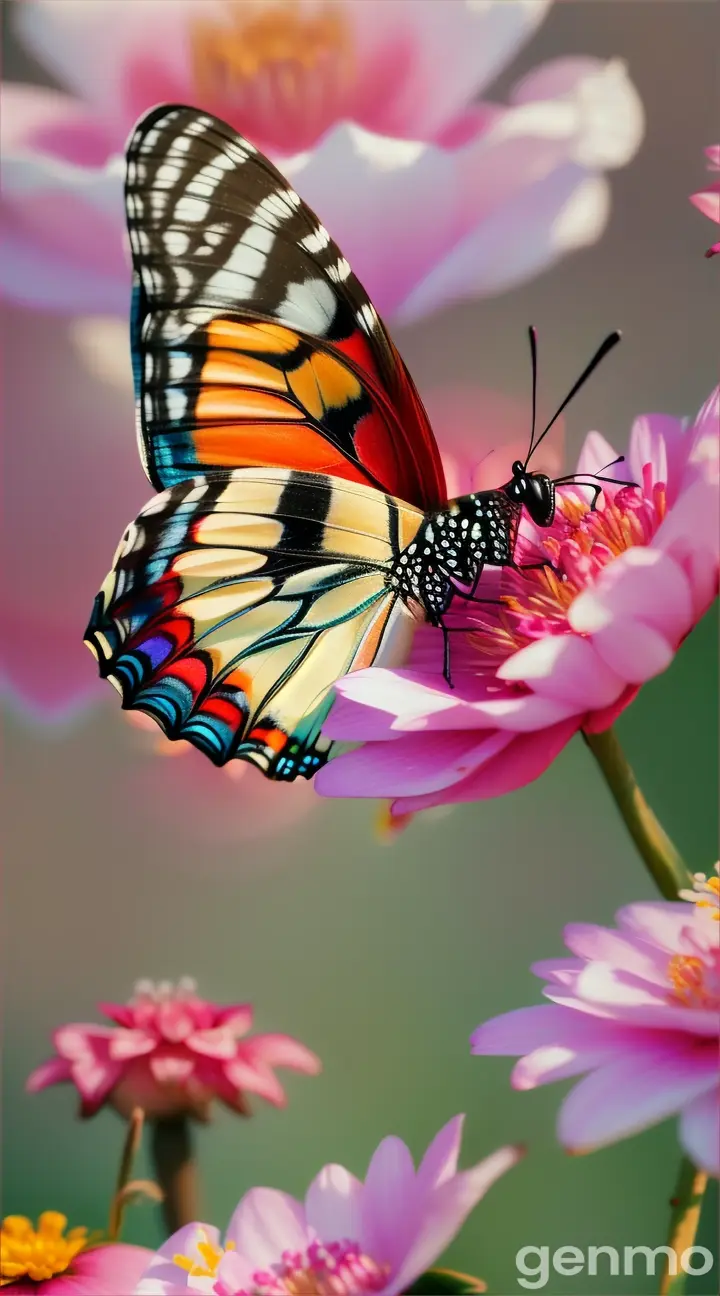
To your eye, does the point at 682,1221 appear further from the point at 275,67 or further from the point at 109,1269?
the point at 275,67

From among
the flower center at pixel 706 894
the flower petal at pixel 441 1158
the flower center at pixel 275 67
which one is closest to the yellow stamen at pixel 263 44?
the flower center at pixel 275 67

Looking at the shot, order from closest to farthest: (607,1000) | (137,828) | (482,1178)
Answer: (607,1000) → (482,1178) → (137,828)

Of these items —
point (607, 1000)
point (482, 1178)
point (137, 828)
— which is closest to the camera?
point (607, 1000)

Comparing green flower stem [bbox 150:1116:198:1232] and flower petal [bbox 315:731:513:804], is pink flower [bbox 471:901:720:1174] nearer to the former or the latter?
flower petal [bbox 315:731:513:804]

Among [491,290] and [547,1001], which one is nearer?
[547,1001]

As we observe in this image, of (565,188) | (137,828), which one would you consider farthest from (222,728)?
(565,188)

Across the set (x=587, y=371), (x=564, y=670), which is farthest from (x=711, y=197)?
(x=564, y=670)

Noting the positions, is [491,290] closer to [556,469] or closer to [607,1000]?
[556,469]
